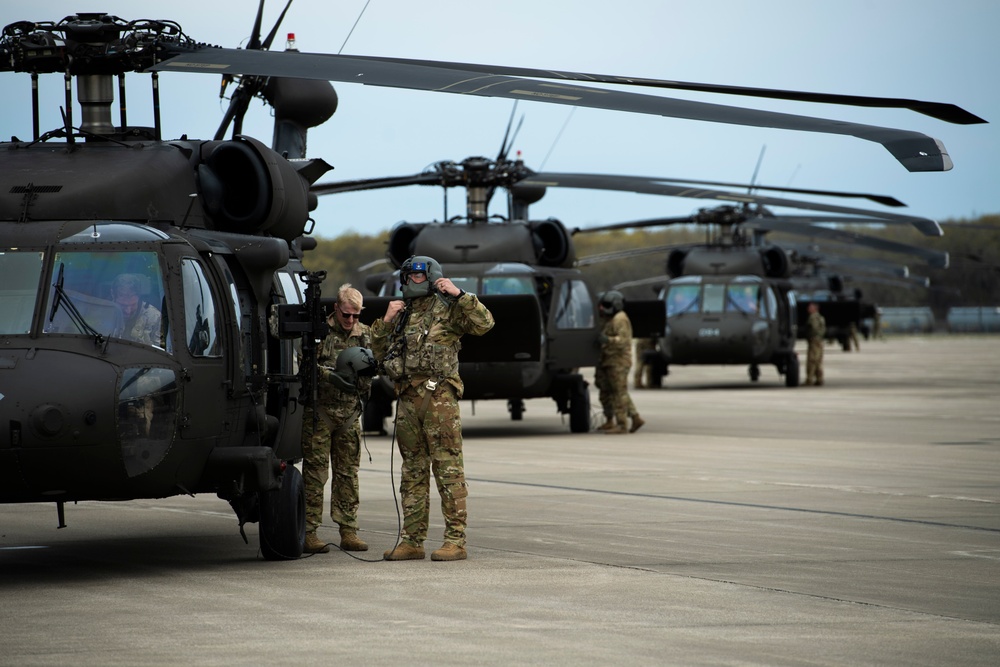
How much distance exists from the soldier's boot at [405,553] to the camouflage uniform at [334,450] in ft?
1.50

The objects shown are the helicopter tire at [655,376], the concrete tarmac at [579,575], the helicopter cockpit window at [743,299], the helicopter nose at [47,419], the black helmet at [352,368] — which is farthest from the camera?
the helicopter tire at [655,376]

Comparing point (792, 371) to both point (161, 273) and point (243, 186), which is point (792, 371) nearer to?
point (243, 186)

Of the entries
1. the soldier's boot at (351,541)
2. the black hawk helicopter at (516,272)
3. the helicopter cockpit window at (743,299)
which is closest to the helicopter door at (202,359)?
the soldier's boot at (351,541)

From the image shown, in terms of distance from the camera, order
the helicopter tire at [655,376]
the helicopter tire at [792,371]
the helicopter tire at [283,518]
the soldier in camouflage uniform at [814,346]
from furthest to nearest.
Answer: the soldier in camouflage uniform at [814,346]
the helicopter tire at [655,376]
the helicopter tire at [792,371]
the helicopter tire at [283,518]

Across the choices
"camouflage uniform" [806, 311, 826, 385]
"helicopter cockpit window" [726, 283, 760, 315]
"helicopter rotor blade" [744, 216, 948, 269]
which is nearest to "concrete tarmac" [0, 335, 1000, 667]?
"helicopter rotor blade" [744, 216, 948, 269]

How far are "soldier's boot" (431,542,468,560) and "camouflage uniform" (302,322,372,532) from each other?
675mm

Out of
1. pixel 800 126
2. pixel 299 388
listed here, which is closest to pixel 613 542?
pixel 299 388

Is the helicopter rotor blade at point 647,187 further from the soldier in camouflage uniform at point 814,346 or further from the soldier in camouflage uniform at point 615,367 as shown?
the soldier in camouflage uniform at point 814,346

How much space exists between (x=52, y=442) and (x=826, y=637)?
3.71m

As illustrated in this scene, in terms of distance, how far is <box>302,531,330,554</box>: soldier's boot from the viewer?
8820 mm

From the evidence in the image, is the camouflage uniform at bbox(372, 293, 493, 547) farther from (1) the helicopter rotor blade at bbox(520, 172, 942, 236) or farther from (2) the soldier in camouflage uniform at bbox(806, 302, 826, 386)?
(2) the soldier in camouflage uniform at bbox(806, 302, 826, 386)

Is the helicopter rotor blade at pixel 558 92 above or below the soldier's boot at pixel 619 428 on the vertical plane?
above

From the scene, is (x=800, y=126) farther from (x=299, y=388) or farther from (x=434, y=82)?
(x=299, y=388)

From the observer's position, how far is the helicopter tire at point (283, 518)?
27.3 ft
